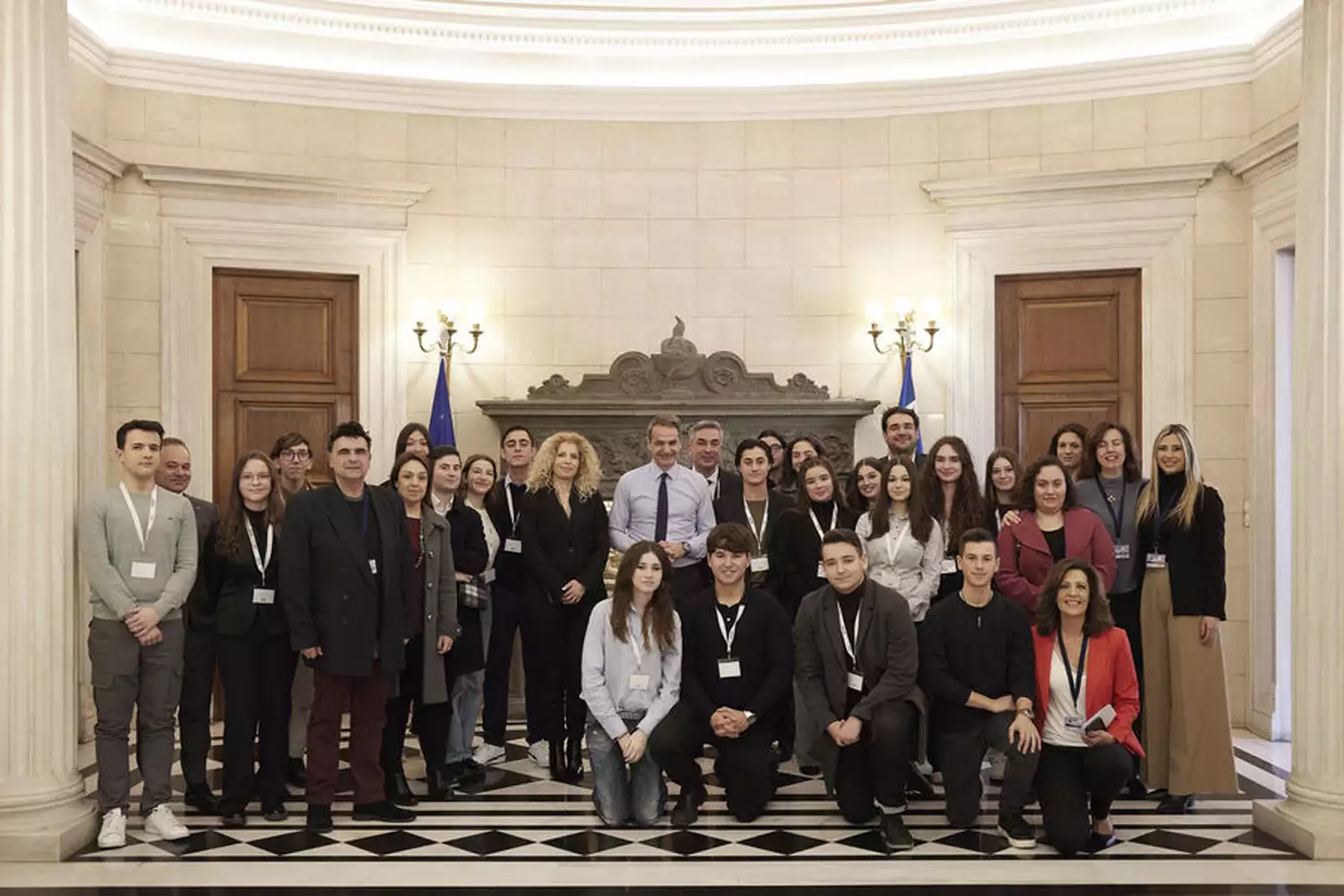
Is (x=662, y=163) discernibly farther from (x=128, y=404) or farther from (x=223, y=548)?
(x=223, y=548)

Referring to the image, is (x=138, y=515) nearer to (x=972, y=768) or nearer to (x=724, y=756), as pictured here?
(x=724, y=756)

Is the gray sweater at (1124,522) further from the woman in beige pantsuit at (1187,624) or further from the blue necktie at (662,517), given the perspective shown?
the blue necktie at (662,517)

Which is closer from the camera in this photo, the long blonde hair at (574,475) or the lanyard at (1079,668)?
the lanyard at (1079,668)

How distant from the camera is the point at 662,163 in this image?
32.4 ft

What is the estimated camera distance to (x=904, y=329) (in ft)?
Result: 31.2

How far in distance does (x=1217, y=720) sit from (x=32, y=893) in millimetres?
4925

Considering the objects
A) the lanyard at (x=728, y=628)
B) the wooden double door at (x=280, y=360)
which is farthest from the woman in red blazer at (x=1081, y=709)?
the wooden double door at (x=280, y=360)

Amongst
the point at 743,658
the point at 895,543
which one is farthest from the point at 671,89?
the point at 743,658

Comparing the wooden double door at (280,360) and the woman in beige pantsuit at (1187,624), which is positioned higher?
the wooden double door at (280,360)

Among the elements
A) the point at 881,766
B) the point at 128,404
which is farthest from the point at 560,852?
the point at 128,404

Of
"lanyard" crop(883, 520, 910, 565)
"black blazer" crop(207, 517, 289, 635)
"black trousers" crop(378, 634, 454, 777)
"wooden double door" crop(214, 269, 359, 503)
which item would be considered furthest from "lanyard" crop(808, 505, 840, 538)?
"wooden double door" crop(214, 269, 359, 503)

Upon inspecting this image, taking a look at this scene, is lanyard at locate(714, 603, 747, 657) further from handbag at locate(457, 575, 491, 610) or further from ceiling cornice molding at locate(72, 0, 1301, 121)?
ceiling cornice molding at locate(72, 0, 1301, 121)

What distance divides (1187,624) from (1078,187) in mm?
3843

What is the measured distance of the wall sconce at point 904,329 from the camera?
9.53 meters
